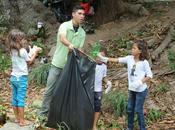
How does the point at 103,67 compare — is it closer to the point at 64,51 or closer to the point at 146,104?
the point at 64,51

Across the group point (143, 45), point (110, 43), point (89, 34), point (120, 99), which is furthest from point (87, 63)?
point (89, 34)

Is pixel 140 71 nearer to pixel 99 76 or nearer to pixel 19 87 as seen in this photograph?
pixel 99 76

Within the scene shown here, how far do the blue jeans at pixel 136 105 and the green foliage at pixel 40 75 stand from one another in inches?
133

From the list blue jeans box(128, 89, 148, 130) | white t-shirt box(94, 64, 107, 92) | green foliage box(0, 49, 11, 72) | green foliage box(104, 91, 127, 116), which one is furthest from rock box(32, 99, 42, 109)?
green foliage box(0, 49, 11, 72)

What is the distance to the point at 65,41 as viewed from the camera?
6191mm

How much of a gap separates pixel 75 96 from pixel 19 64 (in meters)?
0.91

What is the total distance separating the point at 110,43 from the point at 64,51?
5366mm

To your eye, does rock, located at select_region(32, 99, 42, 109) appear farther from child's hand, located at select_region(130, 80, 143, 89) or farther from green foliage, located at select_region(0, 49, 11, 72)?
green foliage, located at select_region(0, 49, 11, 72)

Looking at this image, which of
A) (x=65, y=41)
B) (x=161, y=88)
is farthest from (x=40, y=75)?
(x=65, y=41)

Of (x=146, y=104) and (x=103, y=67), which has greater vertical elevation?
(x=103, y=67)

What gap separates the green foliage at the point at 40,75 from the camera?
9.90 m

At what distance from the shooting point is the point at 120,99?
7945 millimetres

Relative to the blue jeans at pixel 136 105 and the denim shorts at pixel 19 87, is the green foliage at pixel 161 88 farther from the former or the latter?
the denim shorts at pixel 19 87

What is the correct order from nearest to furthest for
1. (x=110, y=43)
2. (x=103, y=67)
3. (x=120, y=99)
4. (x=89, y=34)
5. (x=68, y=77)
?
1. (x=68, y=77)
2. (x=103, y=67)
3. (x=120, y=99)
4. (x=110, y=43)
5. (x=89, y=34)
